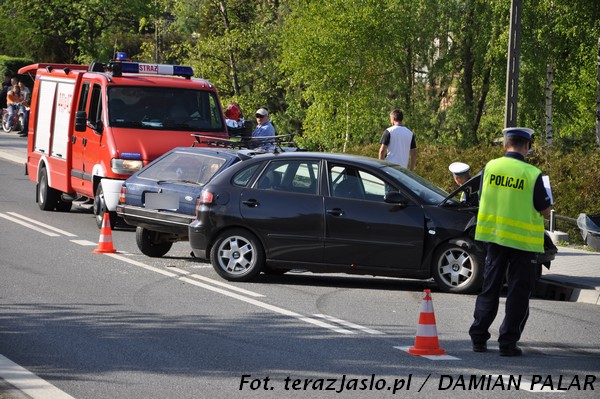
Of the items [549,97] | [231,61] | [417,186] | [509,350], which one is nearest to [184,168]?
[417,186]

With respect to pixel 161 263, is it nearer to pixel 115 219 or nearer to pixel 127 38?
pixel 115 219

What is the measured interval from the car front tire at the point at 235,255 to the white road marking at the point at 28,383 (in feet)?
15.2

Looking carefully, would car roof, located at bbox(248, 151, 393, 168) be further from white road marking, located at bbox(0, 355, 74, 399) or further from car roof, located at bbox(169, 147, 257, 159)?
white road marking, located at bbox(0, 355, 74, 399)

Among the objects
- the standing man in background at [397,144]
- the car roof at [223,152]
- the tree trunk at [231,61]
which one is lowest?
the car roof at [223,152]

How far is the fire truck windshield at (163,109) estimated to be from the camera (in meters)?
18.0

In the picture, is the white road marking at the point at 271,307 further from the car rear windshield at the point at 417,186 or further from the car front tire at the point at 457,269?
the car rear windshield at the point at 417,186

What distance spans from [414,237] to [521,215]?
3.38m

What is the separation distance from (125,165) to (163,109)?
136cm

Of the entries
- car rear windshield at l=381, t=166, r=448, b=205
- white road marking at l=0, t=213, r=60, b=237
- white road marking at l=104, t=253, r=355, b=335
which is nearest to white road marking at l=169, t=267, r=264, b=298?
white road marking at l=104, t=253, r=355, b=335

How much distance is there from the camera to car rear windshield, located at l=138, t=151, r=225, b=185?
47.9 ft

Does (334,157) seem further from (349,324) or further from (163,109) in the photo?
(163,109)

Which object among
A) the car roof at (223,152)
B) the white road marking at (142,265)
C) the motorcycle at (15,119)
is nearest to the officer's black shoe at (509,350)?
the white road marking at (142,265)

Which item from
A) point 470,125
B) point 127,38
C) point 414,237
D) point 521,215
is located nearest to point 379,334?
point 521,215

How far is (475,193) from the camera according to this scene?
41.0ft
